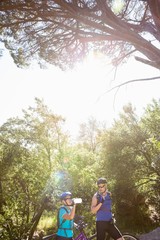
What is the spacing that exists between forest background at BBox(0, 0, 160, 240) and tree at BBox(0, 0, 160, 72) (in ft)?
0.09

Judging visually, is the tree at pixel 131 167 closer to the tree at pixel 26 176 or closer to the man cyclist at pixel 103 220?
the tree at pixel 26 176

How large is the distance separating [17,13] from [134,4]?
465cm

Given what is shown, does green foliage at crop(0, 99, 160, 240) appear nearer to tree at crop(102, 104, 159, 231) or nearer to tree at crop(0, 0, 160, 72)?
tree at crop(102, 104, 159, 231)

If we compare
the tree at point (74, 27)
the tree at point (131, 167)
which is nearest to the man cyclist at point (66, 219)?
the tree at point (74, 27)

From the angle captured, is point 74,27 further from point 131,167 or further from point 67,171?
point 131,167

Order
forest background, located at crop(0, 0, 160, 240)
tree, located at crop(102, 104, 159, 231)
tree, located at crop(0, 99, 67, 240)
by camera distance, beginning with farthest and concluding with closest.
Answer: tree, located at crop(102, 104, 159, 231)
tree, located at crop(0, 99, 67, 240)
forest background, located at crop(0, 0, 160, 240)

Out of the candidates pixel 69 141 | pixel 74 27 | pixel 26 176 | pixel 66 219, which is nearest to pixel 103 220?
pixel 66 219

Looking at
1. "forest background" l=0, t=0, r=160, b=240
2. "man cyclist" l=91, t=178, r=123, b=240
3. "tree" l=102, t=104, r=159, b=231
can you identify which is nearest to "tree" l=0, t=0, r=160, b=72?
"forest background" l=0, t=0, r=160, b=240

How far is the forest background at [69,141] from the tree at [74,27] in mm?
26

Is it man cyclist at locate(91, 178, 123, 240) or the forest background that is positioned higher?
the forest background

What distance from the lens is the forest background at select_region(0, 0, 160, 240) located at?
7.53m

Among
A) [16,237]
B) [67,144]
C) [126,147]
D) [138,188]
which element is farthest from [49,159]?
[138,188]

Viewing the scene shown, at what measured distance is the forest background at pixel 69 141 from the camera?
296 inches

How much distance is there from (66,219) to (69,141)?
13235mm
